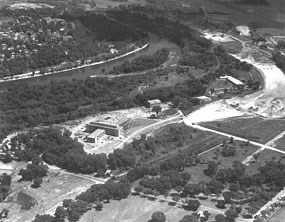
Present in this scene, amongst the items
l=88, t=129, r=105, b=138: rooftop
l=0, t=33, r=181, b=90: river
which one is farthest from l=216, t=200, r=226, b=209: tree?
l=0, t=33, r=181, b=90: river

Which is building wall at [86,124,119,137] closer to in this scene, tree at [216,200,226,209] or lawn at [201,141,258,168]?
lawn at [201,141,258,168]

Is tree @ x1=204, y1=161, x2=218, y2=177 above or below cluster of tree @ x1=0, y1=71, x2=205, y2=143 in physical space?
above

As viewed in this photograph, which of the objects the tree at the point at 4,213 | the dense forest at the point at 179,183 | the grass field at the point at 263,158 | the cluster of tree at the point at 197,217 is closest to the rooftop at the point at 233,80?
the grass field at the point at 263,158

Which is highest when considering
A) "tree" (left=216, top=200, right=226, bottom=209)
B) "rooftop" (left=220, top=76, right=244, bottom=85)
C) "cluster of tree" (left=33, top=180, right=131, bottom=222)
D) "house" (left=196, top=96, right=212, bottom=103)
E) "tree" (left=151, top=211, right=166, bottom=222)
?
"tree" (left=151, top=211, right=166, bottom=222)

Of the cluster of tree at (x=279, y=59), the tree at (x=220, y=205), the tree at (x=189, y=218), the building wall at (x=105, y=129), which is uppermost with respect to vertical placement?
the tree at (x=189, y=218)

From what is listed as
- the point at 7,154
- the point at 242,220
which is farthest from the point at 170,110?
the point at 242,220

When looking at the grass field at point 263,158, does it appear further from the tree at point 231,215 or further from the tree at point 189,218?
the tree at point 189,218
